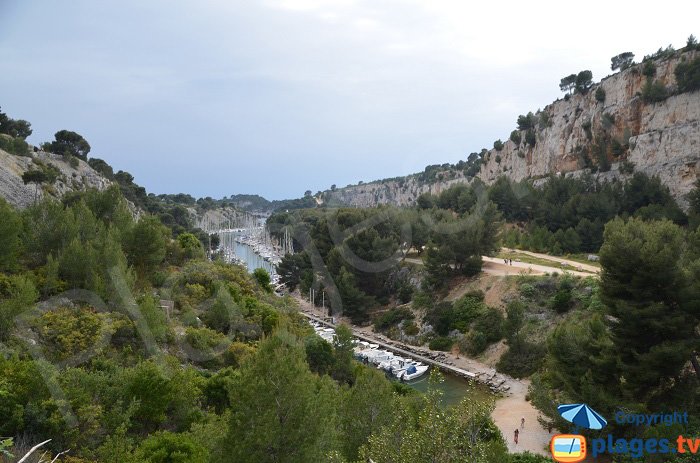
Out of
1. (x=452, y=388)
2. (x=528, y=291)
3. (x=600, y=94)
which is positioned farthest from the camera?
(x=600, y=94)

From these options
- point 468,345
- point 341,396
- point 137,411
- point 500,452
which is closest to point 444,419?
point 500,452

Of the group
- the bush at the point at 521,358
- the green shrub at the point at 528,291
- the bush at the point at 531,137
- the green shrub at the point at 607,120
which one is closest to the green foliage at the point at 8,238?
the bush at the point at 521,358

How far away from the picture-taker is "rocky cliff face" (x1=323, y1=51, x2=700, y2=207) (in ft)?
131

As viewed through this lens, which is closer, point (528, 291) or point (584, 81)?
point (528, 291)

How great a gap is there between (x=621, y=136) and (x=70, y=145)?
2384 inches

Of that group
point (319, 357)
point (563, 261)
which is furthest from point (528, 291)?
point (319, 357)

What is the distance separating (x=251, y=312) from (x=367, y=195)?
123209 millimetres

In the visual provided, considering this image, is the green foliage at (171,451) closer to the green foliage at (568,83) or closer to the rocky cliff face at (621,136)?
the rocky cliff face at (621,136)

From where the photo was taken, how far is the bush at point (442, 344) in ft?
105

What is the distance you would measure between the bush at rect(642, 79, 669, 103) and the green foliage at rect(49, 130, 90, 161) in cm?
5950

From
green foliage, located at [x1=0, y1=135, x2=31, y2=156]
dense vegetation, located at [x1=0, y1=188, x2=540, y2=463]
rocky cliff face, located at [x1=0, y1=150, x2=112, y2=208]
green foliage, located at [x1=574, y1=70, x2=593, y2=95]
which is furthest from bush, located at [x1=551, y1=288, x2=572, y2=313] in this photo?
green foliage, located at [x1=0, y1=135, x2=31, y2=156]

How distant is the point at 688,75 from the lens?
3991cm

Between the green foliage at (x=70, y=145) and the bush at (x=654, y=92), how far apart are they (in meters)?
59.5

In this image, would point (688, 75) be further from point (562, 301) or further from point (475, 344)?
point (475, 344)
